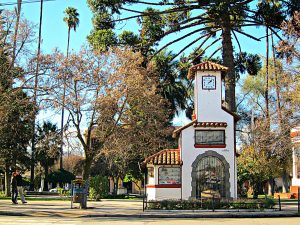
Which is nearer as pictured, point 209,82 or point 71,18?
point 209,82

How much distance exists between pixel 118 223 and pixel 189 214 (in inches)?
190

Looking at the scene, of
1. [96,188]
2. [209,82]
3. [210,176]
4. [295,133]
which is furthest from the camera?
[96,188]

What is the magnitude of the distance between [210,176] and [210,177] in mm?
51

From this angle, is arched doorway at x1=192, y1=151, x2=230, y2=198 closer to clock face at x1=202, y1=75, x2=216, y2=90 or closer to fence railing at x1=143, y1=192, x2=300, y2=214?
fence railing at x1=143, y1=192, x2=300, y2=214

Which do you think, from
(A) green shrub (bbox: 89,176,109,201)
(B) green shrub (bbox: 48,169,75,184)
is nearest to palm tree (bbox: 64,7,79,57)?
(B) green shrub (bbox: 48,169,75,184)

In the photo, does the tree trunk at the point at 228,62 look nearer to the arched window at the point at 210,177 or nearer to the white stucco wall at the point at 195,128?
the white stucco wall at the point at 195,128

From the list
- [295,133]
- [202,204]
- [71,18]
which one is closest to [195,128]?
[202,204]

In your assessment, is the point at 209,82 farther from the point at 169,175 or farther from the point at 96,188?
the point at 96,188

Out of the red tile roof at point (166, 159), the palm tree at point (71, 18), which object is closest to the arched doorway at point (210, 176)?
the red tile roof at point (166, 159)

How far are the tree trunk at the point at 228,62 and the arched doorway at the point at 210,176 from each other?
18.3 feet

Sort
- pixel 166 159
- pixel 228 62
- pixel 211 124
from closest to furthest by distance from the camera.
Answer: pixel 211 124 → pixel 166 159 → pixel 228 62

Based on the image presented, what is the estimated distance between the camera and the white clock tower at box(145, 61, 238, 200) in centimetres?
2289

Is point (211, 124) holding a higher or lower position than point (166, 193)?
higher

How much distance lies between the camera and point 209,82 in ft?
78.8
